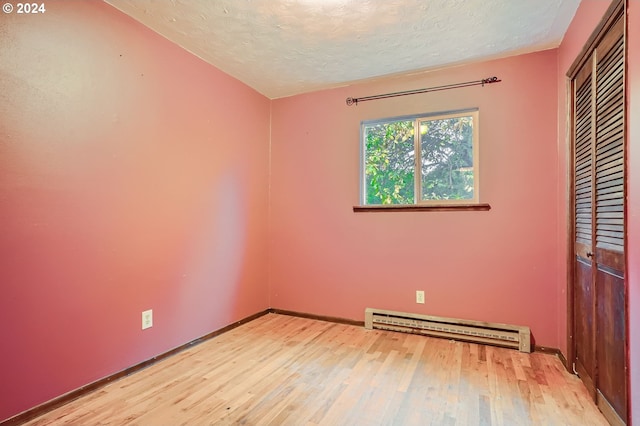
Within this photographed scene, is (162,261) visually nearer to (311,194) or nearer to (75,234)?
(75,234)

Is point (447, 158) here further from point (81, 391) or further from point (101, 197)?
point (81, 391)

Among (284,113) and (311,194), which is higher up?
(284,113)

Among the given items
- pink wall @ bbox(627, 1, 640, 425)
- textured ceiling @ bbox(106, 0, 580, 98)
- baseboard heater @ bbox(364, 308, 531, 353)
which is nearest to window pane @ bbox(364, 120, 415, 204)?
textured ceiling @ bbox(106, 0, 580, 98)

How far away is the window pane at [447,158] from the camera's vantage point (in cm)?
276

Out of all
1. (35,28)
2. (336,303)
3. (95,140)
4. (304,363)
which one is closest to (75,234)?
(95,140)

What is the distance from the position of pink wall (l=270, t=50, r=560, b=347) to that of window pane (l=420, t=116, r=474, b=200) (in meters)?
0.13

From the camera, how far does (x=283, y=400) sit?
1806mm

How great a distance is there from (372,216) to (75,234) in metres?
2.29

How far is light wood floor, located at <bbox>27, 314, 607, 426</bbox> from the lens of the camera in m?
1.64

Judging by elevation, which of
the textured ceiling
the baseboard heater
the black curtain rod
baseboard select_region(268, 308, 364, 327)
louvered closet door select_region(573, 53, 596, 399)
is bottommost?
baseboard select_region(268, 308, 364, 327)

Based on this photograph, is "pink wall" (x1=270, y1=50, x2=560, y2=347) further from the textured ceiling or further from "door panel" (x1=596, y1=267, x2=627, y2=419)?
"door panel" (x1=596, y1=267, x2=627, y2=419)

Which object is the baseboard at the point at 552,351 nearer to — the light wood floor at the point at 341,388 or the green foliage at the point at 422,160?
the light wood floor at the point at 341,388

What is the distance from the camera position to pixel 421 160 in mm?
2924

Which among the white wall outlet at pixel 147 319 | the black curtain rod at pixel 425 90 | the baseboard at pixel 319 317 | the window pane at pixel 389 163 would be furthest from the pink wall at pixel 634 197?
the white wall outlet at pixel 147 319
